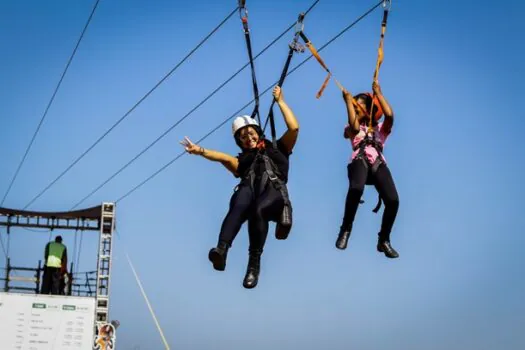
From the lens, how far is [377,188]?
7375 millimetres

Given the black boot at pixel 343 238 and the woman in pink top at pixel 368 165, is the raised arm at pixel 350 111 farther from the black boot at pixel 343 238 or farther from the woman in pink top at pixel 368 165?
the black boot at pixel 343 238

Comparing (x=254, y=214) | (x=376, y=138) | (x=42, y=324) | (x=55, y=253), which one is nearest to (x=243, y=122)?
(x=254, y=214)

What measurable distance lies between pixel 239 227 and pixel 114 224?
13742 millimetres

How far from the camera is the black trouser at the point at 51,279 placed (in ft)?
58.2

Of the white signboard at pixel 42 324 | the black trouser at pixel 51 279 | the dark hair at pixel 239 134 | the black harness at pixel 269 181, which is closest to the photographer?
the black harness at pixel 269 181

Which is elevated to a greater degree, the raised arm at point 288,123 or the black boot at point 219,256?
the raised arm at point 288,123

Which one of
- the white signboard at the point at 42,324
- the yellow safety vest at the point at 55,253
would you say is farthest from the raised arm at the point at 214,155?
the white signboard at the point at 42,324

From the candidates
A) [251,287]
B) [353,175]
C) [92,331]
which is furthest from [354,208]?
[92,331]

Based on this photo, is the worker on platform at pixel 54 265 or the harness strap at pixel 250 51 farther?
the worker on platform at pixel 54 265

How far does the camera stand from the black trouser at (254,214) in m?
6.89

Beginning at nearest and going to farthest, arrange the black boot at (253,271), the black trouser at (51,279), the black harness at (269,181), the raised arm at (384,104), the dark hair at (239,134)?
the black boot at (253,271) → the black harness at (269,181) → the raised arm at (384,104) → the dark hair at (239,134) → the black trouser at (51,279)

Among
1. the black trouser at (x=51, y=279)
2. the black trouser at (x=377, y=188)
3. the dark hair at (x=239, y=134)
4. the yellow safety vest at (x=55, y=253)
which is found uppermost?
the yellow safety vest at (x=55, y=253)

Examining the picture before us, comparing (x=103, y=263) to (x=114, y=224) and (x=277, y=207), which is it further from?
(x=277, y=207)

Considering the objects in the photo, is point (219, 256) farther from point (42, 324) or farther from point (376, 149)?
point (42, 324)
